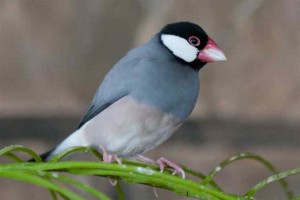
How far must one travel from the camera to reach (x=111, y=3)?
109 cm

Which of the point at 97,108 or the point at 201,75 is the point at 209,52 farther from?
the point at 201,75

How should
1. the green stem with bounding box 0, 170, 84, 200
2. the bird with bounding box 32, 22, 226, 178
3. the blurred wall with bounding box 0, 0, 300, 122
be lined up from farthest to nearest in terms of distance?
the blurred wall with bounding box 0, 0, 300, 122, the bird with bounding box 32, 22, 226, 178, the green stem with bounding box 0, 170, 84, 200

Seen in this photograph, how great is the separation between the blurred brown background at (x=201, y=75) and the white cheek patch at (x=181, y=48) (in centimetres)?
30

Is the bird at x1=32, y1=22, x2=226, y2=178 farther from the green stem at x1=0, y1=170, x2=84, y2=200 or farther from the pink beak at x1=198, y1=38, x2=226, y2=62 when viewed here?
the green stem at x1=0, y1=170, x2=84, y2=200

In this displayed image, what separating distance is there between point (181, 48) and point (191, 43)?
21mm

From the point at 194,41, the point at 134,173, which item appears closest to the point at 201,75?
the point at 194,41

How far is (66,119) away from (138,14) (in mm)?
206

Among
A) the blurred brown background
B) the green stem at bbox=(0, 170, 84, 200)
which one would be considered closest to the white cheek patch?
the blurred brown background

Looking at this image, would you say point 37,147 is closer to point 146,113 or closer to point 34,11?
point 34,11

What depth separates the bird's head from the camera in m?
0.79

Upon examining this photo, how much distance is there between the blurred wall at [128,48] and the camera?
108 centimetres

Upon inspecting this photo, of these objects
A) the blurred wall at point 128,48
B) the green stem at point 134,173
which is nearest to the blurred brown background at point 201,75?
the blurred wall at point 128,48

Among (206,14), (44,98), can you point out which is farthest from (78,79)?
(206,14)

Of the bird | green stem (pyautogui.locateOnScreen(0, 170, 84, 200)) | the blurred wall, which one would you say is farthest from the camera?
the blurred wall
